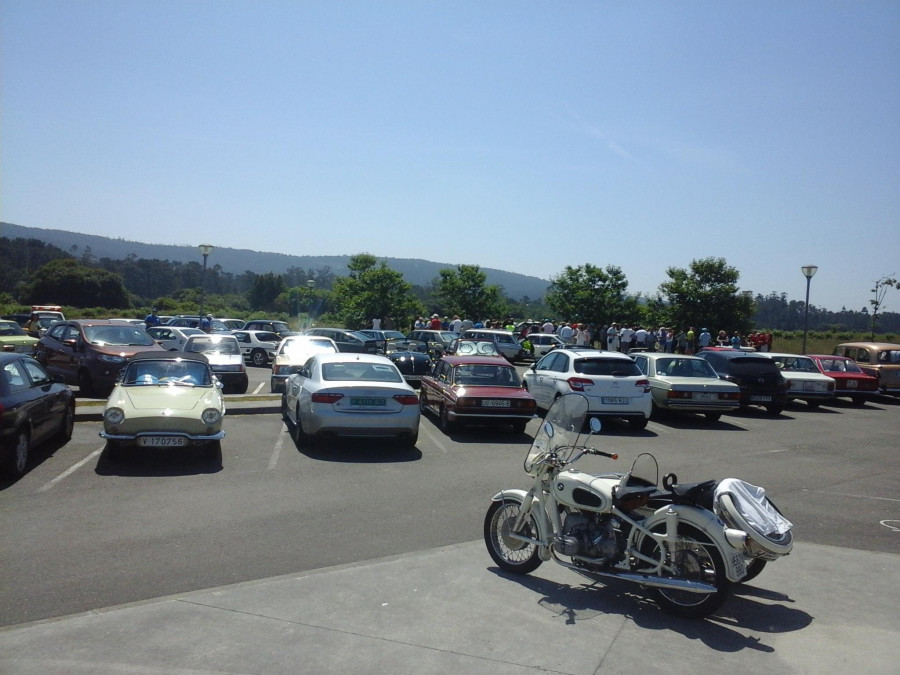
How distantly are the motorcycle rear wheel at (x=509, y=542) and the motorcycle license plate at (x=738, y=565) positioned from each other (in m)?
1.53

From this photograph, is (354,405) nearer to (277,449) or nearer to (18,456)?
(277,449)

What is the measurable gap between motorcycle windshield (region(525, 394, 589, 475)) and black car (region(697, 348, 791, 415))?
1403 cm

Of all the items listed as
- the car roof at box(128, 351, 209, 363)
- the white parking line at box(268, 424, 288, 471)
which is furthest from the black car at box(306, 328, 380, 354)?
the car roof at box(128, 351, 209, 363)

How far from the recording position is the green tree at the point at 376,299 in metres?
50.4

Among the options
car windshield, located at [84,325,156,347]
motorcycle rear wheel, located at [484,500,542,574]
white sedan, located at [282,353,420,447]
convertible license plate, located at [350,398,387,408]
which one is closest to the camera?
motorcycle rear wheel, located at [484,500,542,574]

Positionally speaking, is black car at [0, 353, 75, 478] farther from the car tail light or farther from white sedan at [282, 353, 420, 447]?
the car tail light

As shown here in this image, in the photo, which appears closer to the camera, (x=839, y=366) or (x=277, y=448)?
(x=277, y=448)

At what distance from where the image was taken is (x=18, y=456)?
29.6 feet

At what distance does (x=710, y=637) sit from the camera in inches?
197

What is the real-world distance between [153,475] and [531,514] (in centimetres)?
591

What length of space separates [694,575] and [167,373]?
9.09m

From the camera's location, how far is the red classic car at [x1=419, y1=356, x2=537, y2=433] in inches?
530

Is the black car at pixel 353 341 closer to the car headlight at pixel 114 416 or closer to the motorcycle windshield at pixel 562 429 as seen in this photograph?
the car headlight at pixel 114 416

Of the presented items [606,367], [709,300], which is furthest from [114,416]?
[709,300]
